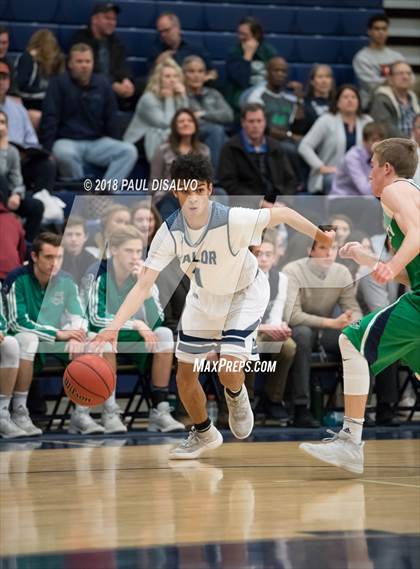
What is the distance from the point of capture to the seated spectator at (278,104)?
463 inches

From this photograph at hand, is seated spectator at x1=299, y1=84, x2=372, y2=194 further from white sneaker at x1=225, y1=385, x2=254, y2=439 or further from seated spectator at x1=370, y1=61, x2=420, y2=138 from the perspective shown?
white sneaker at x1=225, y1=385, x2=254, y2=439

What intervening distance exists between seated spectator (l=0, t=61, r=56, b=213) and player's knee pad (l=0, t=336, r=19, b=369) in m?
1.70

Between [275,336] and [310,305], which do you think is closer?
[275,336]

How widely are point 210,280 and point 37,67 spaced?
5.24m

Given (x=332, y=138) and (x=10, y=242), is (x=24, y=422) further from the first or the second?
(x=332, y=138)

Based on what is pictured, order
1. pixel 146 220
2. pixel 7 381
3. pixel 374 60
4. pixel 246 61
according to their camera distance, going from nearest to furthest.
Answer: pixel 7 381
pixel 146 220
pixel 246 61
pixel 374 60

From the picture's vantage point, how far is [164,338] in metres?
8.63

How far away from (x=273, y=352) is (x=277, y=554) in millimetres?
4703

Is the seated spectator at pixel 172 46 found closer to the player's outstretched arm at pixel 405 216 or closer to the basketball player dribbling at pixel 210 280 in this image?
the basketball player dribbling at pixel 210 280

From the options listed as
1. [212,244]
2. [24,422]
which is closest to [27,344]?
[24,422]

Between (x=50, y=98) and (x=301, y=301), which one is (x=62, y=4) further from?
(x=301, y=301)

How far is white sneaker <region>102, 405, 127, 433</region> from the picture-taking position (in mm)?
8641

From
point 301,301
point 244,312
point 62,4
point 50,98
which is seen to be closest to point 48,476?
point 244,312

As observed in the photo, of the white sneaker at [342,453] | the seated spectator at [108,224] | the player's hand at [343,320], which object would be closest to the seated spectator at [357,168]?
the player's hand at [343,320]
